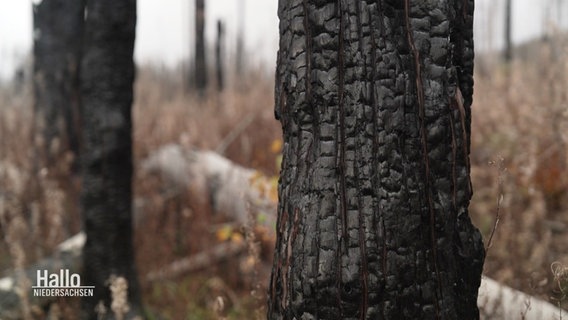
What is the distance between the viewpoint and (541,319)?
1.84m

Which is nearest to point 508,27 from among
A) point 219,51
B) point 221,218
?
point 219,51

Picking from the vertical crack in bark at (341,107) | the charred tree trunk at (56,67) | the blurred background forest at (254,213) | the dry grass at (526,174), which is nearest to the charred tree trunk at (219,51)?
the blurred background forest at (254,213)

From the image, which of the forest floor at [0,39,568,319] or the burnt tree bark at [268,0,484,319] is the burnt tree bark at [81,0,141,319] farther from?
the burnt tree bark at [268,0,484,319]

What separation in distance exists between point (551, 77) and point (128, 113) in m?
2.51

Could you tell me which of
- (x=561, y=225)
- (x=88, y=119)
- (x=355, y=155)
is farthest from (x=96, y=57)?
(x=561, y=225)

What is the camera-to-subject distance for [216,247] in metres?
3.46

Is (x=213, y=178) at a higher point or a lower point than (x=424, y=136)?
lower

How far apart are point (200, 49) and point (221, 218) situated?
5.43 metres

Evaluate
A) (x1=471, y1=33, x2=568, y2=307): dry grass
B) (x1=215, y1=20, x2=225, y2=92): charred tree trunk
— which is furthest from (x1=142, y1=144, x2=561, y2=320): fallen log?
(x1=215, y1=20, x2=225, y2=92): charred tree trunk

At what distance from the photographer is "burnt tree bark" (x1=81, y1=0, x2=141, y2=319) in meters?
2.15

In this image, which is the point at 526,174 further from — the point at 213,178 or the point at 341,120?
the point at 213,178

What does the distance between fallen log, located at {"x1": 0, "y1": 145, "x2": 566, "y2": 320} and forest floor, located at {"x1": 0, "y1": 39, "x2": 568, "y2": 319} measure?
0.26 feet
